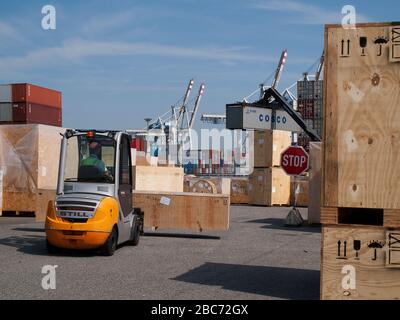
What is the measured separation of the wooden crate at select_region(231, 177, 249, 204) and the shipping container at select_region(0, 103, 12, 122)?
10.4 m

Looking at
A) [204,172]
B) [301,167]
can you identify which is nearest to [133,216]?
[301,167]

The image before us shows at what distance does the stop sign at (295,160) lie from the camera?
53.0 feet

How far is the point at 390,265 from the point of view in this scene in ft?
19.6

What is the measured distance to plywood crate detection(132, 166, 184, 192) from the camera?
65.9 ft

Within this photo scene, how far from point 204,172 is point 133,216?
231 feet

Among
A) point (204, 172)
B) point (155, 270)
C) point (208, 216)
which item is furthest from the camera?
point (204, 172)

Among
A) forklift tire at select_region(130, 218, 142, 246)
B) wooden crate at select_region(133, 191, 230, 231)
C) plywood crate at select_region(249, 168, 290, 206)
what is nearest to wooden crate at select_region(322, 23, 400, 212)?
forklift tire at select_region(130, 218, 142, 246)

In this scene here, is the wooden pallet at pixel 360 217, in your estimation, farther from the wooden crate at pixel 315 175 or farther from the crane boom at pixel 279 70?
the crane boom at pixel 279 70

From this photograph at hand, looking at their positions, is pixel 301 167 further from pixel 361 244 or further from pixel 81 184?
pixel 361 244

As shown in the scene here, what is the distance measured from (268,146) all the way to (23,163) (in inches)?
437

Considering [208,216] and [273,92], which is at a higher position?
[273,92]

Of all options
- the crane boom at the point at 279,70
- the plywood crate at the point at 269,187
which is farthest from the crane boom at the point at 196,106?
the plywood crate at the point at 269,187

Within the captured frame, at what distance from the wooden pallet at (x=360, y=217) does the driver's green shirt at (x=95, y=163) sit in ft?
17.8

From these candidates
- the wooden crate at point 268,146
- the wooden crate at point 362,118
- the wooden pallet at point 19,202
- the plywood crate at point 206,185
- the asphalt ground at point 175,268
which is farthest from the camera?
the wooden crate at point 268,146
